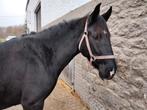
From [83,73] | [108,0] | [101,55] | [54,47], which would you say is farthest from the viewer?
[83,73]

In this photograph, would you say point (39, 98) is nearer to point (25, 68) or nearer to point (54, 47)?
point (25, 68)

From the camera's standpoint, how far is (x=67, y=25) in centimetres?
326

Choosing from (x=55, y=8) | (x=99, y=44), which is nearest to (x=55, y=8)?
(x=55, y=8)

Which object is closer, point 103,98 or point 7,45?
point 7,45

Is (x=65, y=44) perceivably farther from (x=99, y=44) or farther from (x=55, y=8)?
(x=55, y=8)

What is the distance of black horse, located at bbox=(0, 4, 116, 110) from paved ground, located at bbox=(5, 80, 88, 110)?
2376 millimetres

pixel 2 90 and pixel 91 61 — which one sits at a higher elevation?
pixel 91 61

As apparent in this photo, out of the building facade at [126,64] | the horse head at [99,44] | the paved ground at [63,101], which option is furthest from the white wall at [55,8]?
the horse head at [99,44]

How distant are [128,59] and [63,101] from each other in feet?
9.59

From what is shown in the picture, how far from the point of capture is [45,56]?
3184 millimetres

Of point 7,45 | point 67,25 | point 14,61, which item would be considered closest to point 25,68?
point 14,61

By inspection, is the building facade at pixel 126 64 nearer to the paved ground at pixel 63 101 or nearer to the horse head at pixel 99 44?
→ the horse head at pixel 99 44

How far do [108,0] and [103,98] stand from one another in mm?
1645

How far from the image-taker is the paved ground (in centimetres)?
549
